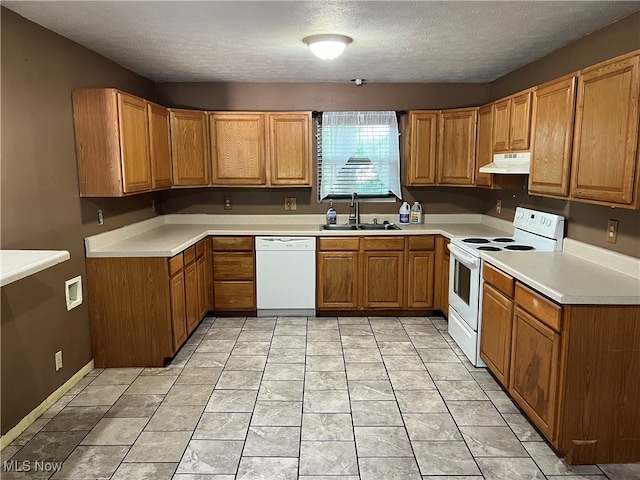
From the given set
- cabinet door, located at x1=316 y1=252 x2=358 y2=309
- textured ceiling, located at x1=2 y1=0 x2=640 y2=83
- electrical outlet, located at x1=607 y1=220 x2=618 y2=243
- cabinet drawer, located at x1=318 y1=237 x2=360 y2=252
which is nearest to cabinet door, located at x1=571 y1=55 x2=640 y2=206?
electrical outlet, located at x1=607 y1=220 x2=618 y2=243

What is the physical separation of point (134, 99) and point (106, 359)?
199 centimetres

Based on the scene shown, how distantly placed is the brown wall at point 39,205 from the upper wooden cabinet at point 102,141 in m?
0.07

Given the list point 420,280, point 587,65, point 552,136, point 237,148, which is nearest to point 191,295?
point 237,148

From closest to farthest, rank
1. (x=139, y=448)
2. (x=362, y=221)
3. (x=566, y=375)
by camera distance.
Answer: (x=566, y=375) < (x=139, y=448) < (x=362, y=221)

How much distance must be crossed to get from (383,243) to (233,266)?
150cm

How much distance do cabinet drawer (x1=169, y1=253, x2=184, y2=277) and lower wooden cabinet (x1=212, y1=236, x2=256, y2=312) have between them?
0.84m

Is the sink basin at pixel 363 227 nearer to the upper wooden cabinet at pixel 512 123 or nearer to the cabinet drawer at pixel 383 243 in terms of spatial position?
the cabinet drawer at pixel 383 243

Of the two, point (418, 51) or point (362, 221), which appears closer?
point (418, 51)

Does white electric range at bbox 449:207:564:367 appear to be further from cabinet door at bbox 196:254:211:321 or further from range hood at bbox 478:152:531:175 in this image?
cabinet door at bbox 196:254:211:321

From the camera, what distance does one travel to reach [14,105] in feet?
8.75

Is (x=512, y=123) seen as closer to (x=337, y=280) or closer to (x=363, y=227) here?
(x=363, y=227)

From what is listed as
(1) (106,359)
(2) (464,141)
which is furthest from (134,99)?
(2) (464,141)

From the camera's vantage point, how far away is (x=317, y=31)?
119 inches

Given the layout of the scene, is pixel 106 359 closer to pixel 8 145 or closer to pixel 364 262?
pixel 8 145
